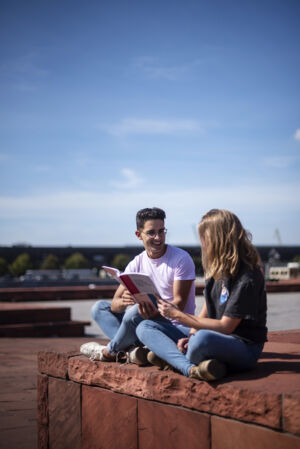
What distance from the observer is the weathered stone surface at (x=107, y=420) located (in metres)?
3.11

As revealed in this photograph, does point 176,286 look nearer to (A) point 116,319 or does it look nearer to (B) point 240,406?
(A) point 116,319

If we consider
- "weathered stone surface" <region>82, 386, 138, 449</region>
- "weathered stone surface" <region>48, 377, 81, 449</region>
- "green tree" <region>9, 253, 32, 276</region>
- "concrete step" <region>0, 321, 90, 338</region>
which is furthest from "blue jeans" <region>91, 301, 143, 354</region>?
"green tree" <region>9, 253, 32, 276</region>

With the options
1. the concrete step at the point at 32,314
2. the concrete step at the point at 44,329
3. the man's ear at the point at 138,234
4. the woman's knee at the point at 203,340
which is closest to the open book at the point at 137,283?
the woman's knee at the point at 203,340

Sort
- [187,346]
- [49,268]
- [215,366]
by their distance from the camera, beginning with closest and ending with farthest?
[215,366] → [187,346] → [49,268]

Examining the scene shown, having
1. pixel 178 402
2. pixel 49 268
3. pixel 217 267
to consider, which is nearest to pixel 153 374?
pixel 178 402

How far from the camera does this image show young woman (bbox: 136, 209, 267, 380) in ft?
8.89

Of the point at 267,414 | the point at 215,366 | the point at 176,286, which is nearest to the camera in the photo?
the point at 267,414

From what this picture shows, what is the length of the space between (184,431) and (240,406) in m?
0.43

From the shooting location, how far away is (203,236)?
111 inches

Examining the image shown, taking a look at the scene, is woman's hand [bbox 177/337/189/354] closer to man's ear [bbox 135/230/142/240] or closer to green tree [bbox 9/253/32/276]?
man's ear [bbox 135/230/142/240]

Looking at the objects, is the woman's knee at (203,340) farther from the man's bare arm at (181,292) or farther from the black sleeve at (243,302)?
the man's bare arm at (181,292)

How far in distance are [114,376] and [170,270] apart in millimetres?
759

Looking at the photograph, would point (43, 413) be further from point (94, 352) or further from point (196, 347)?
point (196, 347)

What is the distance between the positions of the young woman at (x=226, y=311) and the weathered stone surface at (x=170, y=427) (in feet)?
0.70
